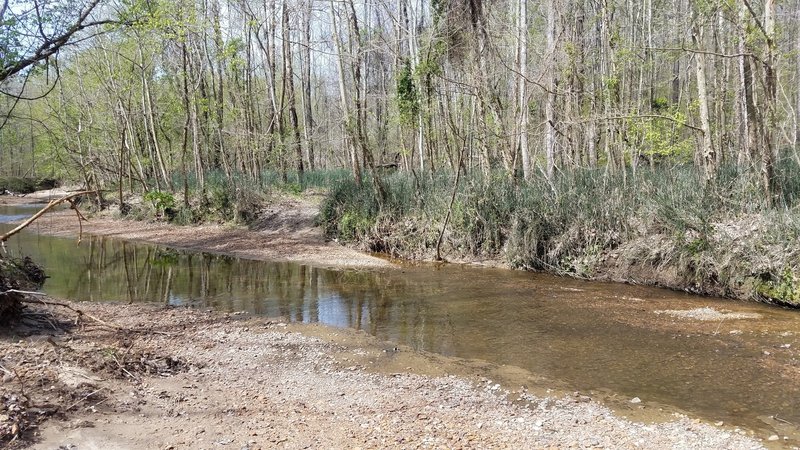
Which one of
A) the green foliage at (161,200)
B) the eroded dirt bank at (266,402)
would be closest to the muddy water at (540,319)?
the eroded dirt bank at (266,402)

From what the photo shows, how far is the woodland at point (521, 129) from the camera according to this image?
28.9 feet

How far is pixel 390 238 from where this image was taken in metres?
13.9

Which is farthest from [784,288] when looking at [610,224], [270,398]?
[270,398]

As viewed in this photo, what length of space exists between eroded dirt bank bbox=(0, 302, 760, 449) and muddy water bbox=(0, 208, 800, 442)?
0.81 meters

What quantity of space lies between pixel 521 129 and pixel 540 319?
6.70 metres

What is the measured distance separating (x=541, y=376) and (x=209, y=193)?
16.2 meters

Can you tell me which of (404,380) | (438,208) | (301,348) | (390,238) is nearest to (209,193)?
(390,238)

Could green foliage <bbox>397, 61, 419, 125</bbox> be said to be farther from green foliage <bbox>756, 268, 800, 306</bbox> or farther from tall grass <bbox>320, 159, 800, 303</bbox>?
green foliage <bbox>756, 268, 800, 306</bbox>

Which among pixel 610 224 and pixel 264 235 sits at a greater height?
pixel 610 224

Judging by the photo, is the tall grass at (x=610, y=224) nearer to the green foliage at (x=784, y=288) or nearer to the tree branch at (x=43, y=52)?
the green foliage at (x=784, y=288)

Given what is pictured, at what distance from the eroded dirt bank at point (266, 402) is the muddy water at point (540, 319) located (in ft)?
2.65

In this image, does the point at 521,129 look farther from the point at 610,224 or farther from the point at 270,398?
the point at 270,398

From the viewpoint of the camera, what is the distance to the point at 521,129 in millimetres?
13289

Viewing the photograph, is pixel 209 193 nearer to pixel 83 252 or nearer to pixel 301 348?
pixel 83 252
